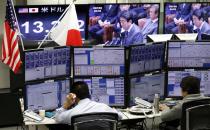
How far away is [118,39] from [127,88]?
3780 millimetres

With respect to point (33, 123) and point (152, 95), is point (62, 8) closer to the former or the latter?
point (152, 95)

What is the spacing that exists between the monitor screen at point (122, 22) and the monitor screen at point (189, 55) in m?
3.08

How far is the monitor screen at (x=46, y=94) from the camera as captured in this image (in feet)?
15.5

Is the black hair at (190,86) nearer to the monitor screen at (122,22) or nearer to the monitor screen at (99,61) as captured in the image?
the monitor screen at (99,61)

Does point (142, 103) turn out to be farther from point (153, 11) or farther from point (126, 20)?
point (153, 11)

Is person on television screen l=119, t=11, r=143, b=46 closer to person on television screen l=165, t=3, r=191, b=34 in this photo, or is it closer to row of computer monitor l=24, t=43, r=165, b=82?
person on television screen l=165, t=3, r=191, b=34

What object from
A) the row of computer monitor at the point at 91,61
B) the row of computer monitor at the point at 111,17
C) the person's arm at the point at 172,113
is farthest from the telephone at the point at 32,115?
the row of computer monitor at the point at 111,17

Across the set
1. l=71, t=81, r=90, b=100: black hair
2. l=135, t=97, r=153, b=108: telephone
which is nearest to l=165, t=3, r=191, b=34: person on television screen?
l=135, t=97, r=153, b=108: telephone

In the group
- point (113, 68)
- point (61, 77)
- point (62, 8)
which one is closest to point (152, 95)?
point (113, 68)

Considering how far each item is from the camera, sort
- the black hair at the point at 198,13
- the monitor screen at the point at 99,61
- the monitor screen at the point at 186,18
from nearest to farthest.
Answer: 1. the monitor screen at the point at 99,61
2. the monitor screen at the point at 186,18
3. the black hair at the point at 198,13

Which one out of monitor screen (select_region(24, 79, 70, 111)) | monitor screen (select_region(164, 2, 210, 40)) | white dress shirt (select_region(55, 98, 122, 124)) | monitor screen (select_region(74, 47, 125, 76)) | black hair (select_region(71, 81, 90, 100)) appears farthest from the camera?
monitor screen (select_region(164, 2, 210, 40))

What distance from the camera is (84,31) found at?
8.30 meters

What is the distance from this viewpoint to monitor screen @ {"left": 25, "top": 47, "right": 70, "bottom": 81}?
4688 millimetres

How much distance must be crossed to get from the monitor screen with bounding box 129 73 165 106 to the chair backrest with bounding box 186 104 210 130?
93 centimetres
